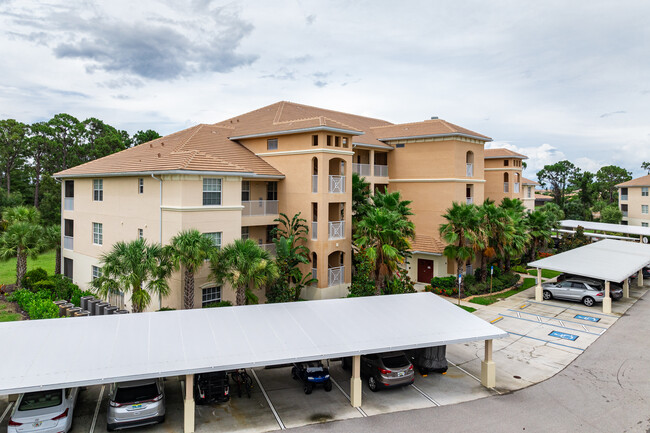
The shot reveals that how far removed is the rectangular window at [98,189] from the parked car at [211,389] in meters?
18.2

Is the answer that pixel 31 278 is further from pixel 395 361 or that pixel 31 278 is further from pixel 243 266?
pixel 395 361

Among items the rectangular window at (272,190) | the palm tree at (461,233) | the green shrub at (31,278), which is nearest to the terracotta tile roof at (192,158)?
the rectangular window at (272,190)

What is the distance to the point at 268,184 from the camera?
28.7 meters

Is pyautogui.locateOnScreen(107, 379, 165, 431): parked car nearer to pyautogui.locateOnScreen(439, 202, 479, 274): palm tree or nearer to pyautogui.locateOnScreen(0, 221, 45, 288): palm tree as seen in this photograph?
pyautogui.locateOnScreen(0, 221, 45, 288): palm tree

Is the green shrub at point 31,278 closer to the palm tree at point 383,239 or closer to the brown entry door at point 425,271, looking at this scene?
the palm tree at point 383,239

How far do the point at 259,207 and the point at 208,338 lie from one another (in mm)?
13730

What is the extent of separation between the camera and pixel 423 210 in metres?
34.5

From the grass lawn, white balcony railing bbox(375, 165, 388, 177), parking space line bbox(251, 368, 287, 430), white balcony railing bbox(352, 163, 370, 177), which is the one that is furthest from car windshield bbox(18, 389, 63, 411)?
Answer: white balcony railing bbox(375, 165, 388, 177)

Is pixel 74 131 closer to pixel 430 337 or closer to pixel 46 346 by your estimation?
pixel 46 346

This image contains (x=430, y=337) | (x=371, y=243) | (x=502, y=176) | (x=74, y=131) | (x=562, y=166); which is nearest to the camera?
(x=430, y=337)

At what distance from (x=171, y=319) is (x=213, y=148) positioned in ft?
45.9

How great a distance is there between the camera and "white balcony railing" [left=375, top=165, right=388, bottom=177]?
3466cm

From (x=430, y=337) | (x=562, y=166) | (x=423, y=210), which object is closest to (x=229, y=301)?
(x=430, y=337)

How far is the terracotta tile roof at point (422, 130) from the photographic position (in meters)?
33.5
